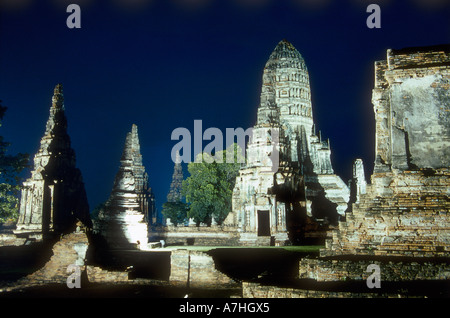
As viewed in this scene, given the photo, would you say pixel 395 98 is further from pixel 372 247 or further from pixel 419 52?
pixel 372 247

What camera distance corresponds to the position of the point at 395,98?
11.2 metres

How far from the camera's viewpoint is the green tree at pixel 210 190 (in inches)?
1347

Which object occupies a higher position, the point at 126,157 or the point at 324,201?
the point at 126,157

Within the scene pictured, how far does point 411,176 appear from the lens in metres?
10.3

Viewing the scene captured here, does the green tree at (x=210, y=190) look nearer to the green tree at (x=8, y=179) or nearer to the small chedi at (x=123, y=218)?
the small chedi at (x=123, y=218)

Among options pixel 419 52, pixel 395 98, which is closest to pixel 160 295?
pixel 395 98

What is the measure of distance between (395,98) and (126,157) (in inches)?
506

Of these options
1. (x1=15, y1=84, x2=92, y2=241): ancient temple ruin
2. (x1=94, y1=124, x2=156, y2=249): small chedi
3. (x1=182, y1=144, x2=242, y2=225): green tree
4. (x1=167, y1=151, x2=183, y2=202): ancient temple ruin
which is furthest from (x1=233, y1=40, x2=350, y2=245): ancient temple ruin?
(x1=167, y1=151, x2=183, y2=202): ancient temple ruin

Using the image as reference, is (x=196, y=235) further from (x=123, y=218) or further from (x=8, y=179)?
(x=8, y=179)

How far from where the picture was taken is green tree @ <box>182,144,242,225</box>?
34.2m

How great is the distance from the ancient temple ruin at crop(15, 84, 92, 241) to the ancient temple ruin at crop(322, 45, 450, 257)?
46.8 feet

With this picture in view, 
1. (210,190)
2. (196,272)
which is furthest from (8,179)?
(210,190)

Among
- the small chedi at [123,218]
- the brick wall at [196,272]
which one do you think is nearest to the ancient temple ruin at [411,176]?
the brick wall at [196,272]

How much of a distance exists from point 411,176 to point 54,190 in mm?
17608
